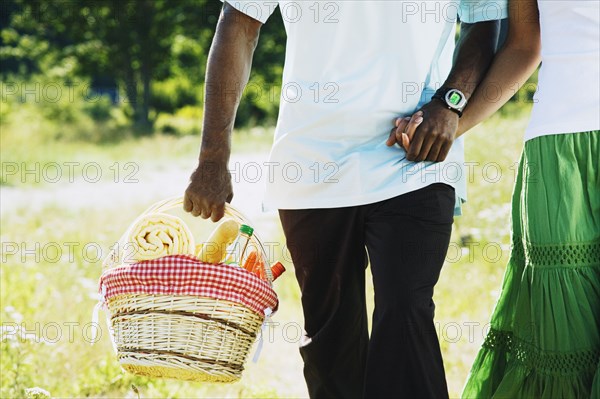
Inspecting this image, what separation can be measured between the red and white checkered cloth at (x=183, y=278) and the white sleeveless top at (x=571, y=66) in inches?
43.8

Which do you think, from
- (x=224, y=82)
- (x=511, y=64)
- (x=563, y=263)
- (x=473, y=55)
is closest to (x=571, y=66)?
(x=511, y=64)

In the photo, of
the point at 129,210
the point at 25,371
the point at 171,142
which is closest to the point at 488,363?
the point at 25,371

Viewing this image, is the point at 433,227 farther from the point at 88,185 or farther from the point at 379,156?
the point at 88,185

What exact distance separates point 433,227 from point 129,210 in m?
6.94

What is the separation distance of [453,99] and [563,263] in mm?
651

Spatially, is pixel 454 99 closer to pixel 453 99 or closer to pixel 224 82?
pixel 453 99

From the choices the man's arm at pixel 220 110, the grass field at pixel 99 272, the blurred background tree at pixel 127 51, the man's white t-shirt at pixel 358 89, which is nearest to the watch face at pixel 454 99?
the man's white t-shirt at pixel 358 89

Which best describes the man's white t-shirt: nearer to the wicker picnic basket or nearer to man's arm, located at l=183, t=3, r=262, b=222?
man's arm, located at l=183, t=3, r=262, b=222

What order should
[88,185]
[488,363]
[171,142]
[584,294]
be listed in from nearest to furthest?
[584,294] < [488,363] < [88,185] < [171,142]

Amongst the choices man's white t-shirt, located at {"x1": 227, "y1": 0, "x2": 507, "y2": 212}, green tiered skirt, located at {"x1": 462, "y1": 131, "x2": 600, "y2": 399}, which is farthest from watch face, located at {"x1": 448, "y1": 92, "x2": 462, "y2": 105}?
green tiered skirt, located at {"x1": 462, "y1": 131, "x2": 600, "y2": 399}

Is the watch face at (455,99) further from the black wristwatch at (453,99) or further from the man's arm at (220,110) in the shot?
the man's arm at (220,110)

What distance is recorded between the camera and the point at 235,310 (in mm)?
2896

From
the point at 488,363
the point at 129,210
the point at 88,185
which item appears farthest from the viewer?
the point at 88,185

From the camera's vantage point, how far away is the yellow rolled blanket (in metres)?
2.90
